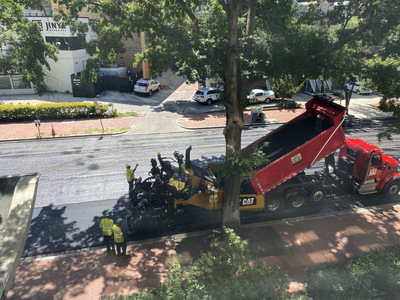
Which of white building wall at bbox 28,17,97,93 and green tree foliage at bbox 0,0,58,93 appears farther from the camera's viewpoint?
white building wall at bbox 28,17,97,93

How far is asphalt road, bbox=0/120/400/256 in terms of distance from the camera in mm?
10688

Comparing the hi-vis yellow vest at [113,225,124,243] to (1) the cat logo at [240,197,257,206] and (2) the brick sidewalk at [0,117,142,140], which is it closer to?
(1) the cat logo at [240,197,257,206]

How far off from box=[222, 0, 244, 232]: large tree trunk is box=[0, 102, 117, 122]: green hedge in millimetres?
17058

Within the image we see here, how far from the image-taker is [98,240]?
1021cm

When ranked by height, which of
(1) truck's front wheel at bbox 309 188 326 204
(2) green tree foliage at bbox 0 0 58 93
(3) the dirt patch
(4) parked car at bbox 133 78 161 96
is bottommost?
(3) the dirt patch

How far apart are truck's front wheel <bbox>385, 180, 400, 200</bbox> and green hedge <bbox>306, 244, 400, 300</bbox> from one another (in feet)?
17.4

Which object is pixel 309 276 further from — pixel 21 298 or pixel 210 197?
pixel 21 298

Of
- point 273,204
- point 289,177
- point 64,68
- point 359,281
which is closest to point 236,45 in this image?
point 289,177

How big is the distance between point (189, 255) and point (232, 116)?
4.71 m

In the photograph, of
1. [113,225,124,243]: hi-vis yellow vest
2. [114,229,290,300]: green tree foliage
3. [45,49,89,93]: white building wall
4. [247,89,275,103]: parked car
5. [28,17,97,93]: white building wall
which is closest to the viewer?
[114,229,290,300]: green tree foliage

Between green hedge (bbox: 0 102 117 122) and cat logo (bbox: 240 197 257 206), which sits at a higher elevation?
green hedge (bbox: 0 102 117 122)

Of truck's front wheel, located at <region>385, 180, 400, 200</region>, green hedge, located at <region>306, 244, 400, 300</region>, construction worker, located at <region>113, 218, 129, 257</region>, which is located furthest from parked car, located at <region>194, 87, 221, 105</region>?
green hedge, located at <region>306, 244, 400, 300</region>

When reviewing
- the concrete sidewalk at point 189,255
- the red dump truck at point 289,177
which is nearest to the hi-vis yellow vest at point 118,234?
the concrete sidewalk at point 189,255

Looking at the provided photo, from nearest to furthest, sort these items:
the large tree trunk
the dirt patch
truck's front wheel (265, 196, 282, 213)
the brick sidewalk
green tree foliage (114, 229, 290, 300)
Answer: green tree foliage (114, 229, 290, 300) → the large tree trunk → the dirt patch → truck's front wheel (265, 196, 282, 213) → the brick sidewalk
